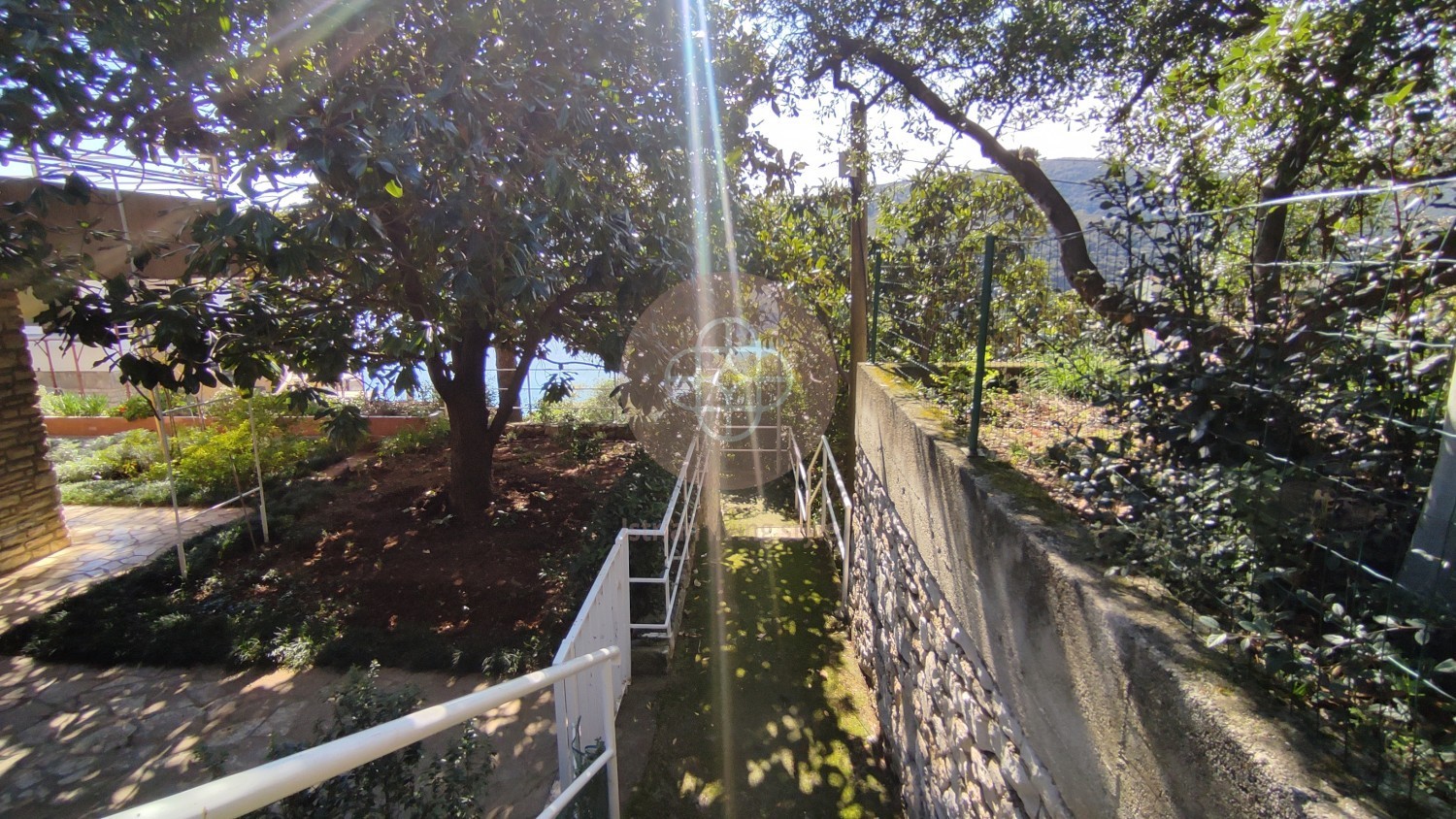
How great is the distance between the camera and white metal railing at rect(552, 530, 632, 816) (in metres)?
2.35

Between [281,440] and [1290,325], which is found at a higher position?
[1290,325]

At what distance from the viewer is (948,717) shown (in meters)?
2.58

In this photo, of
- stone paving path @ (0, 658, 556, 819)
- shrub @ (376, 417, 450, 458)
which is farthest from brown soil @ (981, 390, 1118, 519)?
shrub @ (376, 417, 450, 458)

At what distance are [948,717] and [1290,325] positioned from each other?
1.92 m

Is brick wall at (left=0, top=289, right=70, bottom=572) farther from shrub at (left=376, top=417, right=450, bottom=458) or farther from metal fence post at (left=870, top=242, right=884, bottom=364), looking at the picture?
metal fence post at (left=870, top=242, right=884, bottom=364)

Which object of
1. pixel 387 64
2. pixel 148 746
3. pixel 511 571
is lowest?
pixel 148 746

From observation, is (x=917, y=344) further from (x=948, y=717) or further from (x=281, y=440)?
(x=281, y=440)

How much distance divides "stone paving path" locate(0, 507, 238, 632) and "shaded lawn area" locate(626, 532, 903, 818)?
4980mm

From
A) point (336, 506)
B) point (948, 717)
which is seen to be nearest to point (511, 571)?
point (336, 506)

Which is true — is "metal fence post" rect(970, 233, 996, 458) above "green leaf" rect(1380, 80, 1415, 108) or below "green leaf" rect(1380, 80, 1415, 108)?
below

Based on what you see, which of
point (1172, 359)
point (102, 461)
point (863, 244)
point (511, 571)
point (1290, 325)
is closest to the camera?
point (1290, 325)

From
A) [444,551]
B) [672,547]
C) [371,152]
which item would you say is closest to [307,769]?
[371,152]

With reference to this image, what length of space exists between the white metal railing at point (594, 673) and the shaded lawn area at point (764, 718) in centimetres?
49

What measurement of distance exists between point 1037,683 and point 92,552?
7945 millimetres
